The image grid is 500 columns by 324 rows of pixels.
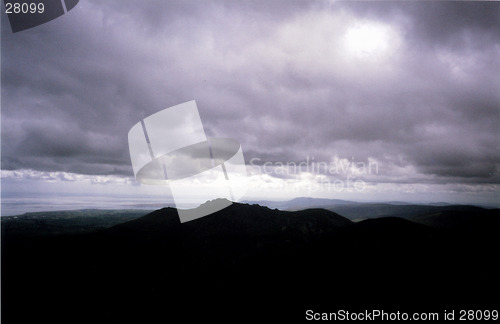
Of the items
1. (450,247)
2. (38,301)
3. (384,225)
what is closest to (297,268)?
(384,225)

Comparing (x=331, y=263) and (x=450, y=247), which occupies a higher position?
(x=450, y=247)

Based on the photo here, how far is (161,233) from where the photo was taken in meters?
192

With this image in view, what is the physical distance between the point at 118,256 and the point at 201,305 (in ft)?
236

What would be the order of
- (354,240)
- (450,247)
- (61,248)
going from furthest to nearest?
(61,248) → (354,240) → (450,247)

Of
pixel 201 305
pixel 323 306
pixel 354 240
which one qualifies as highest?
pixel 354 240

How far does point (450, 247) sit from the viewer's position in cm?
11456

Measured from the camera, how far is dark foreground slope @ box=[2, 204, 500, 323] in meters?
91.2

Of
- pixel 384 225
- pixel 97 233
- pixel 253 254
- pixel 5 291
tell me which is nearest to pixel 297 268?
pixel 253 254

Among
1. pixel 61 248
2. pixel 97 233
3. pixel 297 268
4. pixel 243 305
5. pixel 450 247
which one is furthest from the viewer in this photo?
pixel 97 233

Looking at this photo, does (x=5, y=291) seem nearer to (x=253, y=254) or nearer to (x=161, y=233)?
(x=161, y=233)

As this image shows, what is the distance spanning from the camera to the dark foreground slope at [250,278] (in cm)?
9119

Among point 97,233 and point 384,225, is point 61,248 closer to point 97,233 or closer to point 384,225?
point 97,233

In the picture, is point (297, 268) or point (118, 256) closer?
point (297, 268)

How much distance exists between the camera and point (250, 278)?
130500 mm
